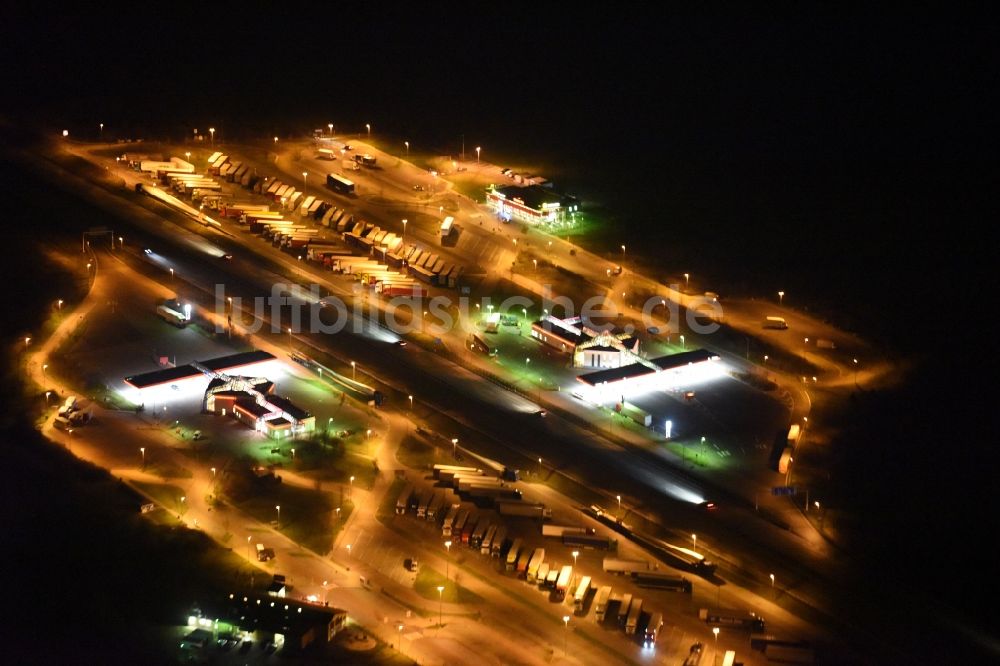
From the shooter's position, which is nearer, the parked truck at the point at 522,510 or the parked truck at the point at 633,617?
the parked truck at the point at 633,617

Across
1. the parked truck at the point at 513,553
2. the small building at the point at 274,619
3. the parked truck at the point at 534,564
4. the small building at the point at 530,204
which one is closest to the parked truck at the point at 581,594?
the parked truck at the point at 534,564

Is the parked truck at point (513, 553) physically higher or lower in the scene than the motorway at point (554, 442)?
lower

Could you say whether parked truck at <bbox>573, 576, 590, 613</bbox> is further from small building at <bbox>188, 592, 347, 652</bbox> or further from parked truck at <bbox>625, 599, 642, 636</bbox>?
small building at <bbox>188, 592, 347, 652</bbox>

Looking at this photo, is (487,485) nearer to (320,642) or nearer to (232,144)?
(320,642)

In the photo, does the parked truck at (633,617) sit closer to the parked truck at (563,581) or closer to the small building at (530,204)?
the parked truck at (563,581)

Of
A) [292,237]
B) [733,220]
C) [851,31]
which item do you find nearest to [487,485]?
[292,237]

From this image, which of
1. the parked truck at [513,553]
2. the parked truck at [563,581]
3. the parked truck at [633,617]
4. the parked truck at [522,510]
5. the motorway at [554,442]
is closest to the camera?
the parked truck at [633,617]

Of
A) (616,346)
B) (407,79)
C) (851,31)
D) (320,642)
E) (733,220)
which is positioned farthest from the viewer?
(851,31)
